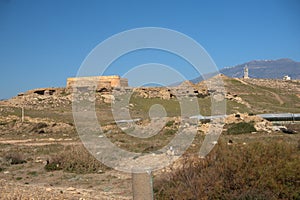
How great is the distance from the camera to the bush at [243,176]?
731cm

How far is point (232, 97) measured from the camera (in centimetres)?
7150

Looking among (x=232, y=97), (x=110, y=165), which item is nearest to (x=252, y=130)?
(x=110, y=165)

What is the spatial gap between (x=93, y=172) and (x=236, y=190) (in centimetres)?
827

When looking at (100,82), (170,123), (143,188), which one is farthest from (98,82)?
(143,188)

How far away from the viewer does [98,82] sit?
69.0m

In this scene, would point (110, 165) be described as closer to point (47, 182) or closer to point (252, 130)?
point (47, 182)

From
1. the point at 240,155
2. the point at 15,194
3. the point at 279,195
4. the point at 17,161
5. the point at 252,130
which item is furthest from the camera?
the point at 252,130

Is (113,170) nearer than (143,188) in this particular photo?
No

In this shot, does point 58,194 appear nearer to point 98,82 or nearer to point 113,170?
point 113,170

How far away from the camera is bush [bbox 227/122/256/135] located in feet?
100

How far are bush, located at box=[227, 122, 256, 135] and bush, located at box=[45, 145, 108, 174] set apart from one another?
1669 cm

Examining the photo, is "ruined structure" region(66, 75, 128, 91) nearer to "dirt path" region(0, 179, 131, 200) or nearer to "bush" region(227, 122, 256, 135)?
"bush" region(227, 122, 256, 135)

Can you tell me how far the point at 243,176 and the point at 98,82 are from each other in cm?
6254

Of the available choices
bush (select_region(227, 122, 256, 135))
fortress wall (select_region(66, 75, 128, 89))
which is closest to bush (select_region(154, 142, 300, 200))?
bush (select_region(227, 122, 256, 135))
